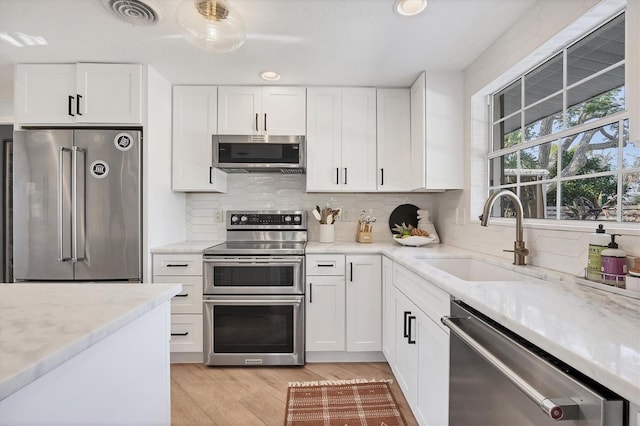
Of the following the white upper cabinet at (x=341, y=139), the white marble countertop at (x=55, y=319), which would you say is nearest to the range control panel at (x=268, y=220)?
the white upper cabinet at (x=341, y=139)

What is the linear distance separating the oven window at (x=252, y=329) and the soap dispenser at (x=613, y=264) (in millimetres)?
1878

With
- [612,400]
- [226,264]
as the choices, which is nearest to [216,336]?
[226,264]

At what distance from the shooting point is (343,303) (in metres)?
2.48

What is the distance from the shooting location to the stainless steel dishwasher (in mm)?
639

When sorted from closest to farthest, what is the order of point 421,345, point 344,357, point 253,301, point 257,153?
point 421,345
point 253,301
point 344,357
point 257,153

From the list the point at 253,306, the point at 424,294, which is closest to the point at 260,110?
the point at 253,306

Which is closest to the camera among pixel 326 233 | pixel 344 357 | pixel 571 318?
pixel 571 318

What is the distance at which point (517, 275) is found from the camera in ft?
5.31

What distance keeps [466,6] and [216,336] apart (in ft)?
8.89

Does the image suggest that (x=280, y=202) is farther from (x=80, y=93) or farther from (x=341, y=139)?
(x=80, y=93)

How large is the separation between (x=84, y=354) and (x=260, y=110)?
239 cm

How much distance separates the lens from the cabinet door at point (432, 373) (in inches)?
52.2

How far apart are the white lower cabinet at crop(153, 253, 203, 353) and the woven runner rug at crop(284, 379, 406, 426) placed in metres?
0.89

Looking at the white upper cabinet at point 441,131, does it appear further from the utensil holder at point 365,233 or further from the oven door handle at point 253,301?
the oven door handle at point 253,301
